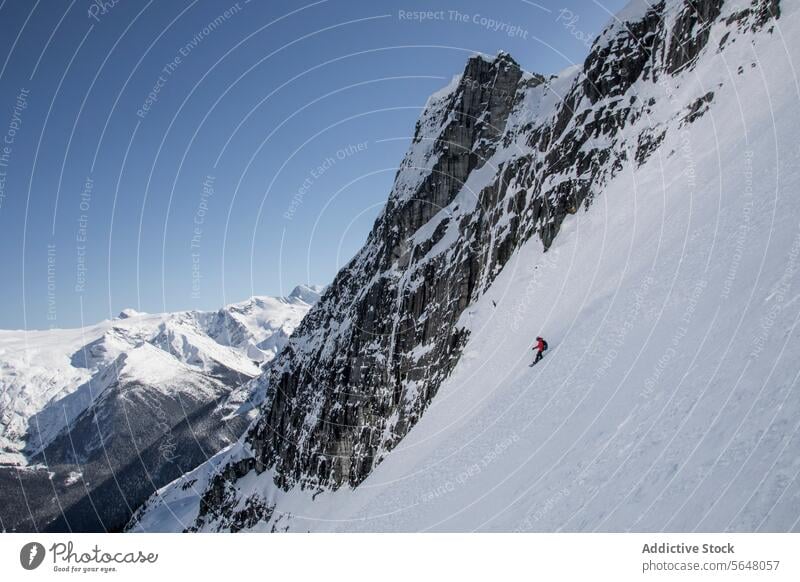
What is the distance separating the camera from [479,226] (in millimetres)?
69250

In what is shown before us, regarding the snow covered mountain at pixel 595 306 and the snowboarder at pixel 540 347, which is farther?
the snowboarder at pixel 540 347

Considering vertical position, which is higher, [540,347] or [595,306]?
[595,306]

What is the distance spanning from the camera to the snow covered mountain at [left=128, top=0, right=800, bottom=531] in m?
9.76

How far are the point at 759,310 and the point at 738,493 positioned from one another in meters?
5.94

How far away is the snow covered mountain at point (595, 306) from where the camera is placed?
32.0 feet

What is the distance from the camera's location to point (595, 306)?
23.2 m

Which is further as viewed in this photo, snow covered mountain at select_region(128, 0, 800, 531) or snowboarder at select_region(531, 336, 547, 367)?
snowboarder at select_region(531, 336, 547, 367)

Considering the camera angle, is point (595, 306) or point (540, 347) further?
point (540, 347)
